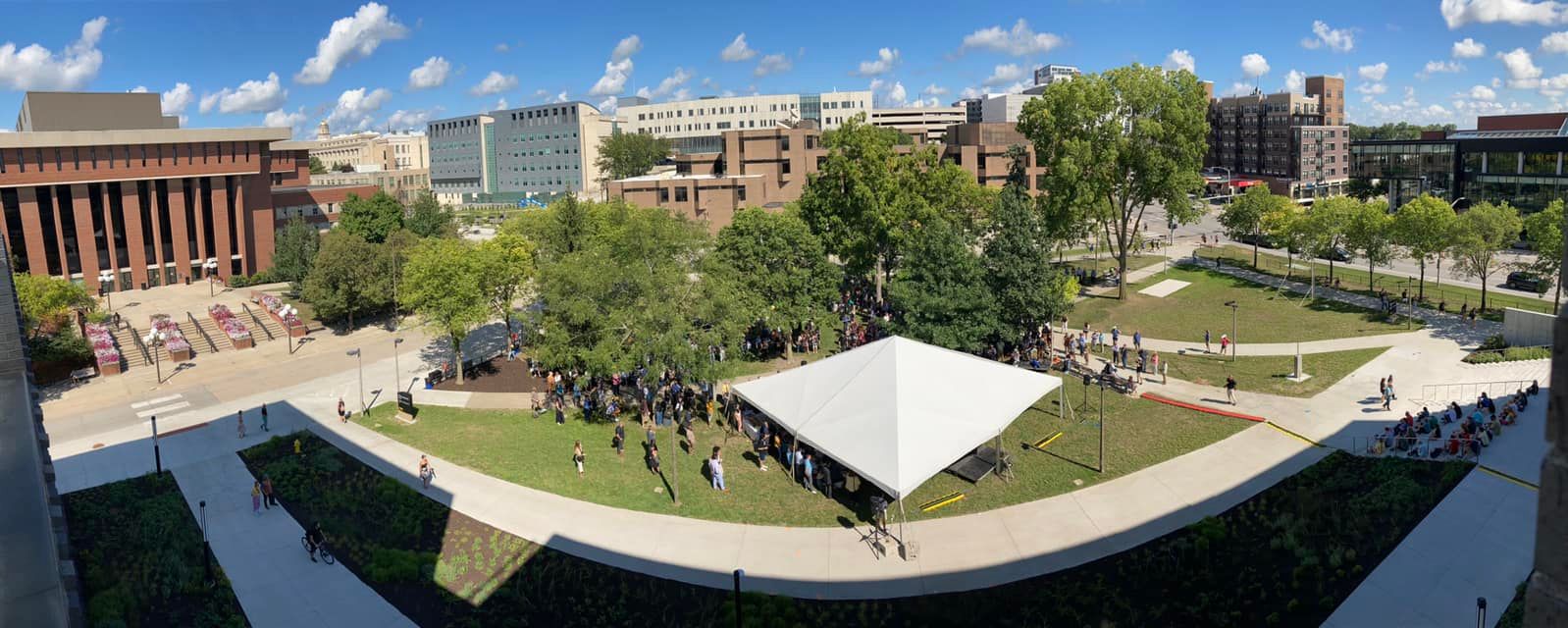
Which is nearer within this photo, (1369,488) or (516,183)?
(1369,488)

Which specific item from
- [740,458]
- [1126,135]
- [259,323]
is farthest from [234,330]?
[1126,135]

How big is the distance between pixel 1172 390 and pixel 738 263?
711 inches

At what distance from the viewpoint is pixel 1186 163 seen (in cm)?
4834

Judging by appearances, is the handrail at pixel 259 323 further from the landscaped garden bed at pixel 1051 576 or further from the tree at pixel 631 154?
the tree at pixel 631 154

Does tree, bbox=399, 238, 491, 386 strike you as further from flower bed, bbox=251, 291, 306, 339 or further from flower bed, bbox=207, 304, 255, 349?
flower bed, bbox=207, 304, 255, 349

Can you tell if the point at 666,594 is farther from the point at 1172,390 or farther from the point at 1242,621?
the point at 1172,390

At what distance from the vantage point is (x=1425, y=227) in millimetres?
44156

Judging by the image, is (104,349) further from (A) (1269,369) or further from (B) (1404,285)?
(B) (1404,285)

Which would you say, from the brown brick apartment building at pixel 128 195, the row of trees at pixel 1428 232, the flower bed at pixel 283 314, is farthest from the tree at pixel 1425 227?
the brown brick apartment building at pixel 128 195

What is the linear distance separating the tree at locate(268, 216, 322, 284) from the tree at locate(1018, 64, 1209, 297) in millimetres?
47927

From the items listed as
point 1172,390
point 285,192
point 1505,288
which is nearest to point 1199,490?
point 1172,390

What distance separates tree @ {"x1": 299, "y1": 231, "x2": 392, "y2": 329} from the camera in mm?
48000

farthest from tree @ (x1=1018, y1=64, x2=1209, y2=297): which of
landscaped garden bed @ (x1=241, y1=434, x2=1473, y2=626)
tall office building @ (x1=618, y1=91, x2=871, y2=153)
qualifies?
tall office building @ (x1=618, y1=91, x2=871, y2=153)

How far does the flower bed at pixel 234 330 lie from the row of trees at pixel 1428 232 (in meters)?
58.1
